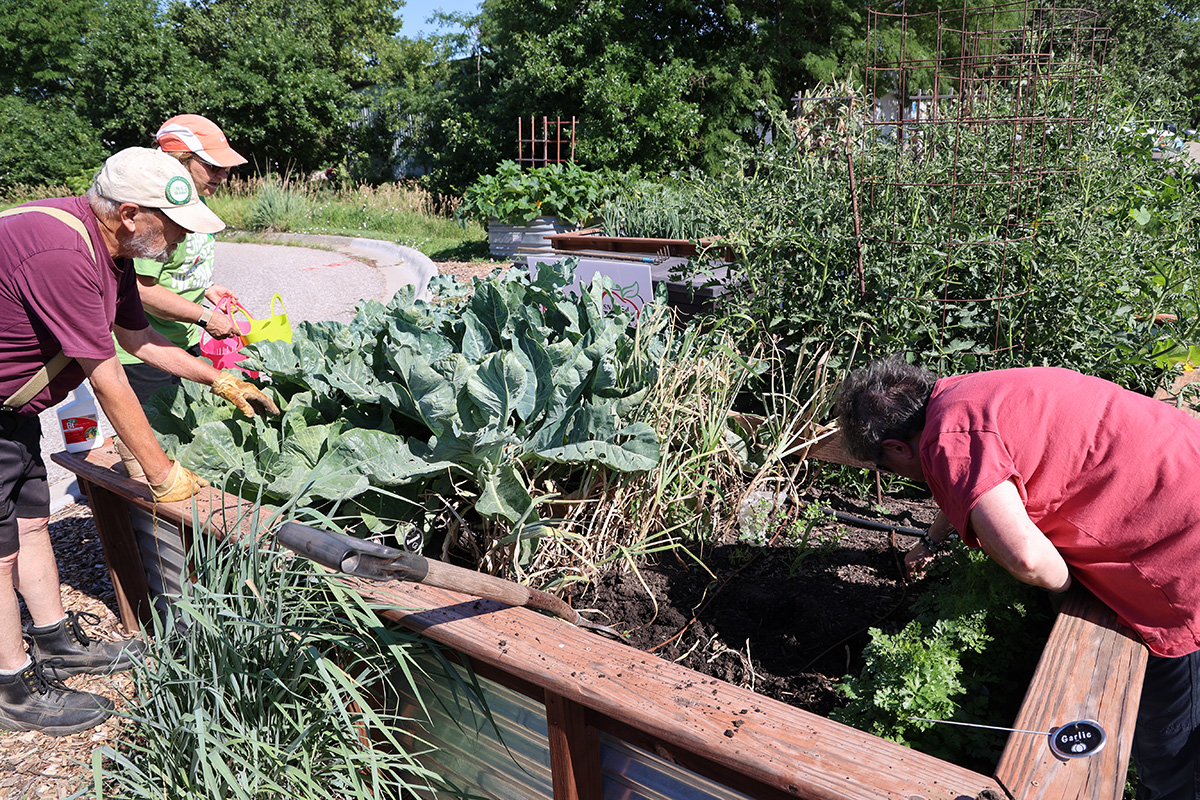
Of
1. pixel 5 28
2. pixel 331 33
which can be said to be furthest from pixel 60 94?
pixel 331 33

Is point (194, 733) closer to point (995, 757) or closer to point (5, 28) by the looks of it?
point (995, 757)

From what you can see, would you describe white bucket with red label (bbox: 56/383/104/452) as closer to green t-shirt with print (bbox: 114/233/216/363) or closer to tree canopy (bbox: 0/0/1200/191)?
green t-shirt with print (bbox: 114/233/216/363)

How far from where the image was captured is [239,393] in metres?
2.64

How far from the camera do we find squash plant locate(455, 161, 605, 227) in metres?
10.0

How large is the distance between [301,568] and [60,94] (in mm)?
31445

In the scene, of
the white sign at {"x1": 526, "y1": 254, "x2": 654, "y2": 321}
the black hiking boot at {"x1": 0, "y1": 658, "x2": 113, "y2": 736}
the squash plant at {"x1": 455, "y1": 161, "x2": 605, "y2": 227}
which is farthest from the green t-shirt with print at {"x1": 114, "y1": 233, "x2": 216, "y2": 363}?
the squash plant at {"x1": 455, "y1": 161, "x2": 605, "y2": 227}

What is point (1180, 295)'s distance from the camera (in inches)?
119

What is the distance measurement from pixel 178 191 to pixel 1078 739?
262 cm

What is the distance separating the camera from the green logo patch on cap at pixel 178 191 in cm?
229

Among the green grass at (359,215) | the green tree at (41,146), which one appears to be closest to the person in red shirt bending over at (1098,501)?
the green grass at (359,215)

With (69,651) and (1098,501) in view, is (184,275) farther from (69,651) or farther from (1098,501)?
(1098,501)

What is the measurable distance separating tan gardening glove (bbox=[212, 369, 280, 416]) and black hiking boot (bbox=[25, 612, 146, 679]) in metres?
0.94

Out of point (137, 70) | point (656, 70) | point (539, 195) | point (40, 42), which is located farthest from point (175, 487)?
point (40, 42)

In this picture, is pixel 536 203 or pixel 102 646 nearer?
pixel 102 646
